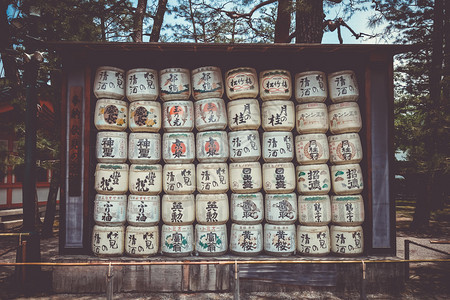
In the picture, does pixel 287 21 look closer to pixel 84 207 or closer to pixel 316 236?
pixel 316 236

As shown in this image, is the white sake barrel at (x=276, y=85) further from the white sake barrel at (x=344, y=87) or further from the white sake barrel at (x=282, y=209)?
the white sake barrel at (x=282, y=209)

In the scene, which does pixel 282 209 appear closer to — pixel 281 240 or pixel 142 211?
pixel 281 240

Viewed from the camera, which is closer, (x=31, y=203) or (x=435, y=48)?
(x=31, y=203)

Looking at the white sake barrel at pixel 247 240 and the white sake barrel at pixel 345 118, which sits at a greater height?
the white sake barrel at pixel 345 118

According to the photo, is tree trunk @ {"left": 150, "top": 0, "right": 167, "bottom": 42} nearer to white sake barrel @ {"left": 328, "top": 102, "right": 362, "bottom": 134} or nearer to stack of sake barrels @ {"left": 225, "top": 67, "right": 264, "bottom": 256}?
stack of sake barrels @ {"left": 225, "top": 67, "right": 264, "bottom": 256}

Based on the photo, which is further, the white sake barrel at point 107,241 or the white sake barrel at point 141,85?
the white sake barrel at point 141,85

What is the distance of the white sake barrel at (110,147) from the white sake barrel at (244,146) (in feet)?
6.33

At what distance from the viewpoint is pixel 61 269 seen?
16.0ft

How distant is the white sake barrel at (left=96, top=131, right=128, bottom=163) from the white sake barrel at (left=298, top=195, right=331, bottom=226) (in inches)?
130

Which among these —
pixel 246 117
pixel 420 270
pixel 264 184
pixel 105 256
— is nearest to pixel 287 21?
pixel 246 117

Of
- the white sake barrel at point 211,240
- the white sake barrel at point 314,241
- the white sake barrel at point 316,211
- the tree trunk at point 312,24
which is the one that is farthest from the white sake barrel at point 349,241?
the tree trunk at point 312,24

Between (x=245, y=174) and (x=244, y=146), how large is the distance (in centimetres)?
48

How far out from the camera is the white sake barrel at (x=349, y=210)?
5.04 meters

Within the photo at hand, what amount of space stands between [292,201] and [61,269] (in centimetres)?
405
